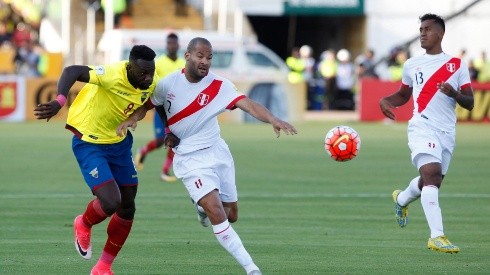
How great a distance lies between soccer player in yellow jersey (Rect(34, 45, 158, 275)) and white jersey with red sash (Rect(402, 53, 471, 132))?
312 centimetres

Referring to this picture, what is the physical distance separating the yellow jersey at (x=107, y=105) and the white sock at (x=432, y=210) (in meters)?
3.12

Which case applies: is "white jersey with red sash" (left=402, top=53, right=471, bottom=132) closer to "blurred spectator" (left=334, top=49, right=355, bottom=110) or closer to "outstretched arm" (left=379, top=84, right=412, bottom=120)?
"outstretched arm" (left=379, top=84, right=412, bottom=120)

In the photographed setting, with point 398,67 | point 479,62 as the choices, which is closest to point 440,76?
point 398,67

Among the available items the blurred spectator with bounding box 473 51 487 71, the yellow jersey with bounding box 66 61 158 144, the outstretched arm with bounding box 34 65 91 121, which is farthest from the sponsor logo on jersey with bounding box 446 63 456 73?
the blurred spectator with bounding box 473 51 487 71

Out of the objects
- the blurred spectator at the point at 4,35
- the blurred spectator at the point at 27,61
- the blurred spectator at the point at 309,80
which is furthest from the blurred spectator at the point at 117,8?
the blurred spectator at the point at 309,80

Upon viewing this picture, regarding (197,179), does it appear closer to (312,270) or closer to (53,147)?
(312,270)

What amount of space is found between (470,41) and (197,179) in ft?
123

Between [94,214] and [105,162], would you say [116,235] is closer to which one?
[94,214]

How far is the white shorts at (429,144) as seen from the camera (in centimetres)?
1259

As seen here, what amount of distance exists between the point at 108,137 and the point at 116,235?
34.9 inches

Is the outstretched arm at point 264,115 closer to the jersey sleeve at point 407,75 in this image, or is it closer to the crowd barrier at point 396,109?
the jersey sleeve at point 407,75

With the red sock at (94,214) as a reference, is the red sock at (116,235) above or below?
below

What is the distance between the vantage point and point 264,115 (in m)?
10.3

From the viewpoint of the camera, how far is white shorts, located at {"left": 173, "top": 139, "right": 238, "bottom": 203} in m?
10.6
